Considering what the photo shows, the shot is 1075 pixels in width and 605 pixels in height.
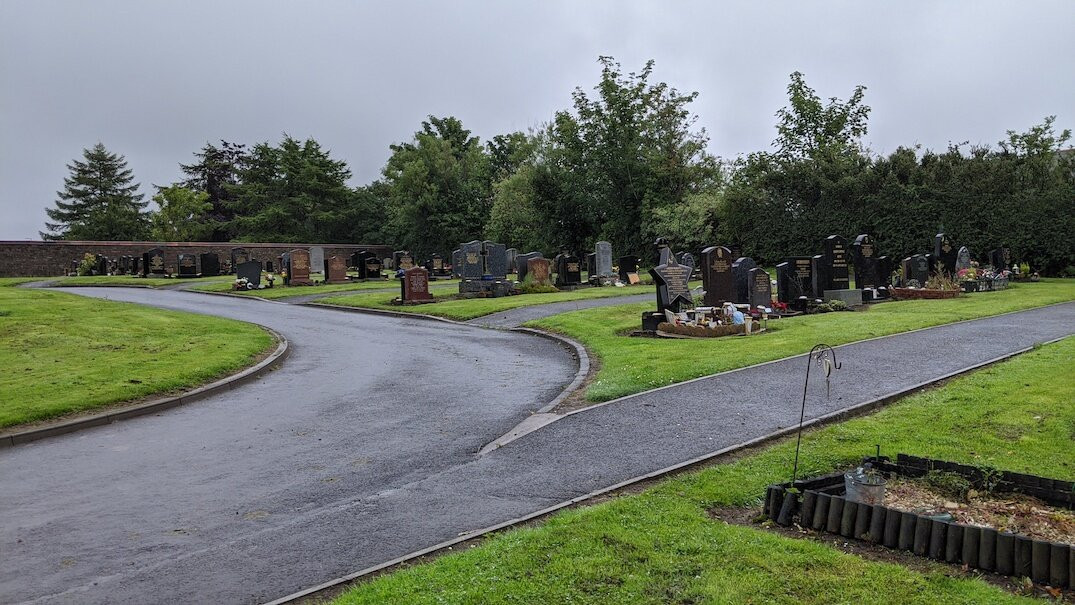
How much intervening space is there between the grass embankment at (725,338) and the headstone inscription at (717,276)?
1.46 meters

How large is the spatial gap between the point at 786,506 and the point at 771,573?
900 mm

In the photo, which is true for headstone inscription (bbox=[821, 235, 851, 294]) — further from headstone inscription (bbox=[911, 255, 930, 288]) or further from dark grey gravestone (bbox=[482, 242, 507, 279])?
dark grey gravestone (bbox=[482, 242, 507, 279])

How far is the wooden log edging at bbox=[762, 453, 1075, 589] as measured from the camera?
393 cm

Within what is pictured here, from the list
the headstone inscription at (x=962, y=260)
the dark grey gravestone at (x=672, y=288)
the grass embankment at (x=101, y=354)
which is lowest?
the grass embankment at (x=101, y=354)

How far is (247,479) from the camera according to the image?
6.59 metres

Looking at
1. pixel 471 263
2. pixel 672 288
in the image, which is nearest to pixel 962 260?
pixel 672 288

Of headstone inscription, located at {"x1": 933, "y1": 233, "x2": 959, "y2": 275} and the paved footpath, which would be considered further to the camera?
headstone inscription, located at {"x1": 933, "y1": 233, "x2": 959, "y2": 275}

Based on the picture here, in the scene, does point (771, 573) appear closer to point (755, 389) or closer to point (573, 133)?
point (755, 389)

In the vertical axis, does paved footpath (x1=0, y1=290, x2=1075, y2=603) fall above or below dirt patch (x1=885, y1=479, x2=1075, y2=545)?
below

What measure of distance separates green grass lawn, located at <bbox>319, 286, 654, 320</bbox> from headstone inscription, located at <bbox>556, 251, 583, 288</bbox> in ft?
3.80

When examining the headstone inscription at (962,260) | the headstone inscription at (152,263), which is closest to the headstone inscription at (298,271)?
the headstone inscription at (152,263)

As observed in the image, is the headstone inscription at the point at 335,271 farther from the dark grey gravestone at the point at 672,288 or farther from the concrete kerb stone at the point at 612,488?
the concrete kerb stone at the point at 612,488

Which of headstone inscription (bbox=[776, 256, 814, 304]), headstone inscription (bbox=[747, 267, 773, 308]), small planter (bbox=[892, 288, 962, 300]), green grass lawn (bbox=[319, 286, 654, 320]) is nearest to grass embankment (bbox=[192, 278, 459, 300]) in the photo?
green grass lawn (bbox=[319, 286, 654, 320])

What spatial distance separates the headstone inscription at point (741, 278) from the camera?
1905 cm
